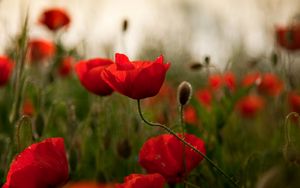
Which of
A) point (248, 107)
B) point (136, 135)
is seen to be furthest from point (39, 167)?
point (248, 107)

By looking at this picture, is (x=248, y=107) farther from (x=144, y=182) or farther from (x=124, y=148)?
(x=144, y=182)

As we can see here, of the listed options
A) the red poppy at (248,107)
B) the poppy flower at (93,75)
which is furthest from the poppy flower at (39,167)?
the red poppy at (248,107)

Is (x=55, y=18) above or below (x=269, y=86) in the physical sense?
above

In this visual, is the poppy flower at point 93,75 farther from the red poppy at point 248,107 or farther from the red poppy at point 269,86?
the red poppy at point 269,86

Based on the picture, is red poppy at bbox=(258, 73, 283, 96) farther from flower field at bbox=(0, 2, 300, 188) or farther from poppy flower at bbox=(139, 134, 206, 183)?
poppy flower at bbox=(139, 134, 206, 183)

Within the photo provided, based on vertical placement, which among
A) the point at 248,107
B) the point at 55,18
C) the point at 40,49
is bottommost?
the point at 248,107

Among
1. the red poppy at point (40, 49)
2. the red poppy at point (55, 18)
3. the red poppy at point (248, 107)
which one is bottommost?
the red poppy at point (248, 107)

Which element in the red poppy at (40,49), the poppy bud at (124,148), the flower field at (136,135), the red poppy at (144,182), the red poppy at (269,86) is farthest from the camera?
the red poppy at (40,49)
